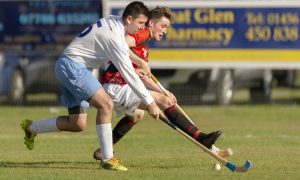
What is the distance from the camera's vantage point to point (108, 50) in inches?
415

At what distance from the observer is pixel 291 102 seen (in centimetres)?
2394

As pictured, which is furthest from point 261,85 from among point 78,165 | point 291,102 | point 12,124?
point 78,165

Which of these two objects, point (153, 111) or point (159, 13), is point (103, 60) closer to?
point (153, 111)

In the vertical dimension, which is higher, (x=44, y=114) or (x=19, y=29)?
(x=19, y=29)

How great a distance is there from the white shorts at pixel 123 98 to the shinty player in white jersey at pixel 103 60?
627mm

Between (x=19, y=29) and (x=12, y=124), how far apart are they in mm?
5097

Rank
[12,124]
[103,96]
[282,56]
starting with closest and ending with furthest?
[103,96] < [12,124] < [282,56]

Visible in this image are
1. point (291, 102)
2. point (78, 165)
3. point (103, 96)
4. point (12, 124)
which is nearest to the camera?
point (103, 96)

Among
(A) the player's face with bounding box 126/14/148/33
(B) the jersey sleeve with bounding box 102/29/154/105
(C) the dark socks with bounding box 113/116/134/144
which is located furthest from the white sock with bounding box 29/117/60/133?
(A) the player's face with bounding box 126/14/148/33

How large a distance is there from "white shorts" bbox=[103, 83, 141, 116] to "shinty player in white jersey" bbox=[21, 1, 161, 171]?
2.06 ft

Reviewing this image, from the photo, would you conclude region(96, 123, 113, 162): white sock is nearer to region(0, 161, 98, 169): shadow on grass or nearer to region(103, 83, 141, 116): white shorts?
region(0, 161, 98, 169): shadow on grass

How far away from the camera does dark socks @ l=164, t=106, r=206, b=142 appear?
1119 cm

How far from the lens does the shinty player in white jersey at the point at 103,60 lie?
10.4m

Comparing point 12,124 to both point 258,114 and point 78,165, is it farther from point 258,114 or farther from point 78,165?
point 78,165
